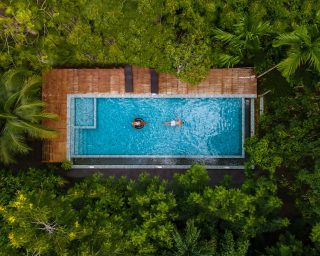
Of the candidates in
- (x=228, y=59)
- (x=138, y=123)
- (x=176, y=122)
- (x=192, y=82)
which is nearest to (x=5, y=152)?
(x=138, y=123)

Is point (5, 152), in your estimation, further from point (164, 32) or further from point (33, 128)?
point (164, 32)

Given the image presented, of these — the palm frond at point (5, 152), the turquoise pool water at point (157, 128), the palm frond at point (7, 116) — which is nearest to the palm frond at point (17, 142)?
the palm frond at point (5, 152)

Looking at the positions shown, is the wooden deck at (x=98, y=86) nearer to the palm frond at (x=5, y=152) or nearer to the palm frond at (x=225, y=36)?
the palm frond at (x=5, y=152)

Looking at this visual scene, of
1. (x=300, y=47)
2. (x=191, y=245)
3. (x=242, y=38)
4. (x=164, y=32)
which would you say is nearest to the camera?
(x=191, y=245)

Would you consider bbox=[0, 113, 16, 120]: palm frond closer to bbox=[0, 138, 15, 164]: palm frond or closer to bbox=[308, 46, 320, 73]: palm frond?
bbox=[0, 138, 15, 164]: palm frond

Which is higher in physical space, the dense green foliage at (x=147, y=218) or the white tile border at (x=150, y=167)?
the white tile border at (x=150, y=167)

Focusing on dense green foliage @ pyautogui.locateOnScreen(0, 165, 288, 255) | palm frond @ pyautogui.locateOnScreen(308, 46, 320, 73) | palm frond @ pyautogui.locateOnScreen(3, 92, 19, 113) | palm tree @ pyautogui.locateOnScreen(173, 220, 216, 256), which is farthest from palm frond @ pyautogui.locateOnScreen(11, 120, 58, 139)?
palm frond @ pyautogui.locateOnScreen(308, 46, 320, 73)
